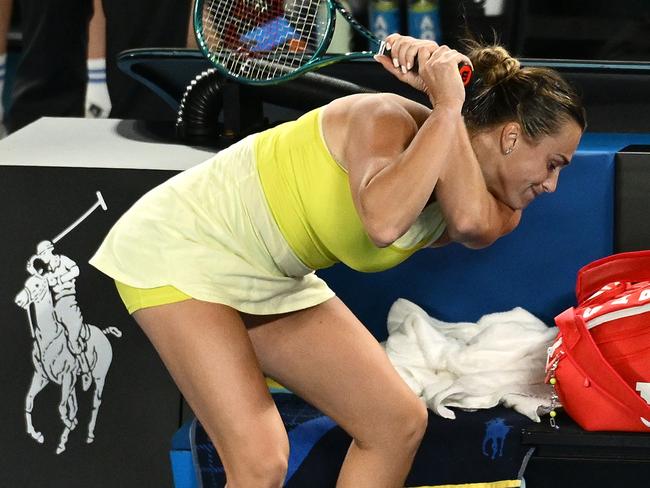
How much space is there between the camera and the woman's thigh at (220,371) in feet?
6.53

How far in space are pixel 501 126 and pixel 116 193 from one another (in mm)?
954

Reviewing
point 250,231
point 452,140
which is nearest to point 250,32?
point 250,231

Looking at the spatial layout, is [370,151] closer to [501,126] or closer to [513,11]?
[501,126]

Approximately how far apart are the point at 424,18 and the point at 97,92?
3.79ft

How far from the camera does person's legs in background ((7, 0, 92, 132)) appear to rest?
167 inches

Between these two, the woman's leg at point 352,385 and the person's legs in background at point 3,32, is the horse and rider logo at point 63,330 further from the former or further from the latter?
the person's legs in background at point 3,32

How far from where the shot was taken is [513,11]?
4.13m

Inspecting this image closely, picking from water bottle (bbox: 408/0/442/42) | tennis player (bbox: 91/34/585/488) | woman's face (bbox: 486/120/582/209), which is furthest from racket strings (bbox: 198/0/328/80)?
water bottle (bbox: 408/0/442/42)

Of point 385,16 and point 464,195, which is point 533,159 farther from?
point 385,16

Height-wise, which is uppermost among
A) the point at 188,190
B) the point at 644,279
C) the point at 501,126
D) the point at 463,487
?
the point at 501,126

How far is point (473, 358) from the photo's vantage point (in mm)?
2492

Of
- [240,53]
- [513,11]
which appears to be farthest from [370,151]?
Result: [513,11]

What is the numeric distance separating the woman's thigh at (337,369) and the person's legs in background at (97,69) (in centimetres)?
203

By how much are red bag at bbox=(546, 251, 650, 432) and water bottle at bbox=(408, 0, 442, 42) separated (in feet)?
6.62
